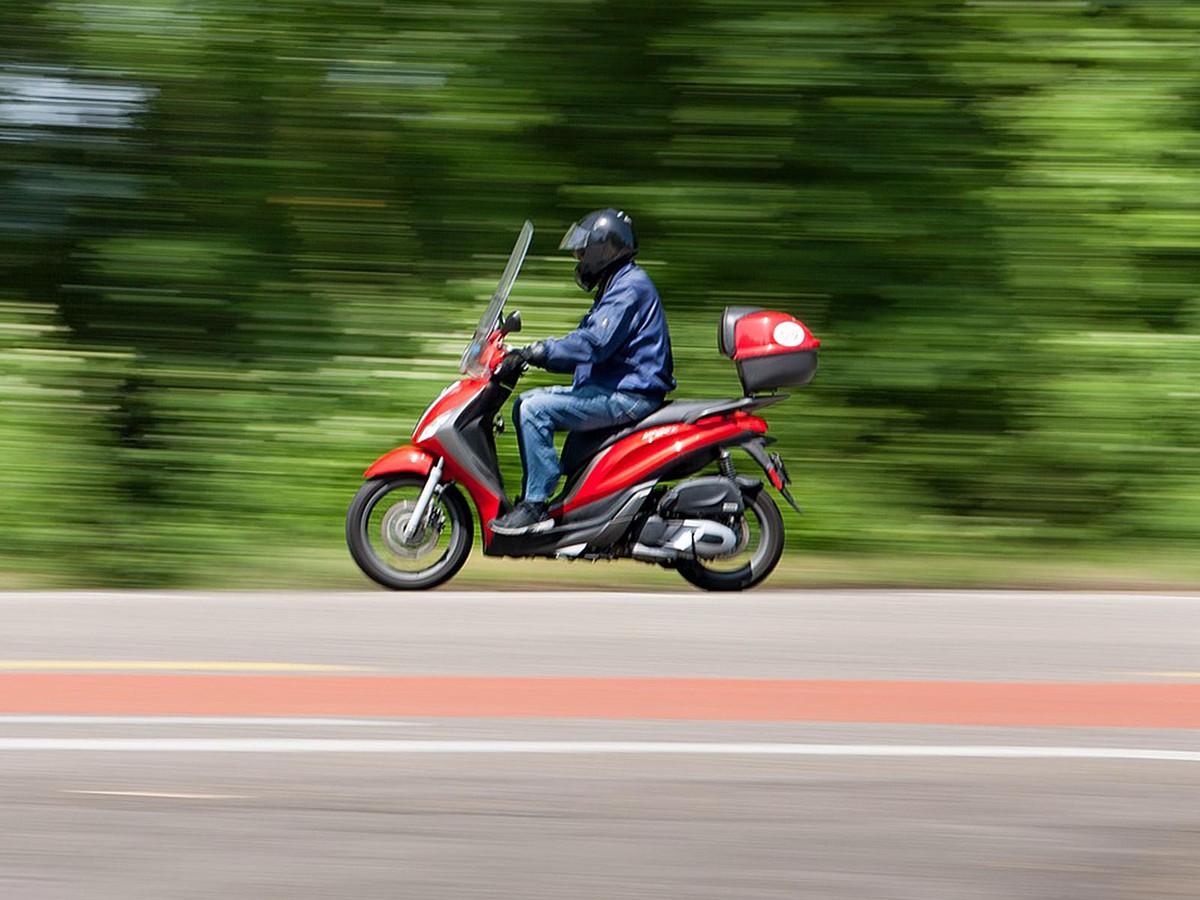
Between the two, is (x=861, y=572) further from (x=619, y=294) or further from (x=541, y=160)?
(x=541, y=160)

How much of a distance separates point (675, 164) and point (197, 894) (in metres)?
6.70

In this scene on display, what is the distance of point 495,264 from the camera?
400 inches

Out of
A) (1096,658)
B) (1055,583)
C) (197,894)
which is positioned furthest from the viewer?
(1055,583)

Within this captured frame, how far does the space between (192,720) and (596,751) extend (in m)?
1.23

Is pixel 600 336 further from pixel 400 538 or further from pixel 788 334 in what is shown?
pixel 400 538

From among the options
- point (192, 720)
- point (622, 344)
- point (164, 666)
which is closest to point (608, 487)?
point (622, 344)

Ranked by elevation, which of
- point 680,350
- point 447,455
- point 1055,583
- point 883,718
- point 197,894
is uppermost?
point 680,350

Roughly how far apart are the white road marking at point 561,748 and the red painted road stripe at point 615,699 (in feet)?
1.14

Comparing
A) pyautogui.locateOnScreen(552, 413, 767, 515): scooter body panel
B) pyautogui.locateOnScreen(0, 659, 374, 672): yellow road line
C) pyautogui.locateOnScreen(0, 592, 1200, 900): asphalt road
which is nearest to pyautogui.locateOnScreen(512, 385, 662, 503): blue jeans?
pyautogui.locateOnScreen(552, 413, 767, 515): scooter body panel

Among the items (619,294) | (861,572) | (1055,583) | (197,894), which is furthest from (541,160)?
(197,894)

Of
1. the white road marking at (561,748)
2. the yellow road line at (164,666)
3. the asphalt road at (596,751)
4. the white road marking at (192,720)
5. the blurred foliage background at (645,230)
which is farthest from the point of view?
the blurred foliage background at (645,230)

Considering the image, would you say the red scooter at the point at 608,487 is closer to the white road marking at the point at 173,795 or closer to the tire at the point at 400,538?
the tire at the point at 400,538

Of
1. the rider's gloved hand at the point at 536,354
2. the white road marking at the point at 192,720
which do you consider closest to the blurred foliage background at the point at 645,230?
the rider's gloved hand at the point at 536,354

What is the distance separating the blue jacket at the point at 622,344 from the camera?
8094 mm
